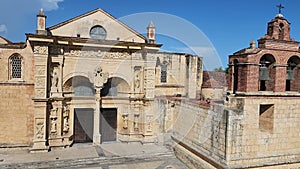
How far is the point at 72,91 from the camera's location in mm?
15547

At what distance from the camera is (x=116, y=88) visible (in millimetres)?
16875

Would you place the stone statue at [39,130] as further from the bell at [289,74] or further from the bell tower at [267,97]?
the bell at [289,74]

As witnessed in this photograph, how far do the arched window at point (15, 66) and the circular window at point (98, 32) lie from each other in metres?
4.66

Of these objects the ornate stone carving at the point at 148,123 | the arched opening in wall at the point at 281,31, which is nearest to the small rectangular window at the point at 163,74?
the ornate stone carving at the point at 148,123

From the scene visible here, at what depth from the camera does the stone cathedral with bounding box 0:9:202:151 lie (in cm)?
1419

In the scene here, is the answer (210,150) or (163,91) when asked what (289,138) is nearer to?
(210,150)

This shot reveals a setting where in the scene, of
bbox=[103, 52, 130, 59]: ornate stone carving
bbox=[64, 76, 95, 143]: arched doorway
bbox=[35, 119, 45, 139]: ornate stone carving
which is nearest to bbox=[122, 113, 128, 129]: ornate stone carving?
bbox=[64, 76, 95, 143]: arched doorway

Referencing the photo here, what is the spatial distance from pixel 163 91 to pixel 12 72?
1118 centimetres

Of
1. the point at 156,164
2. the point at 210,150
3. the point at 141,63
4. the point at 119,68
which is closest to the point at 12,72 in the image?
the point at 119,68

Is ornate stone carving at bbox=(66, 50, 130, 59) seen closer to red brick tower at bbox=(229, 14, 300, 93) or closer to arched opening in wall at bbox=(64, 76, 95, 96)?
arched opening in wall at bbox=(64, 76, 95, 96)

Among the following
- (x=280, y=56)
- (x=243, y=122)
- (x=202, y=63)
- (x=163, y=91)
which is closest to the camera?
(x=243, y=122)

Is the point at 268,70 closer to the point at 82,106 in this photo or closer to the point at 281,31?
the point at 281,31

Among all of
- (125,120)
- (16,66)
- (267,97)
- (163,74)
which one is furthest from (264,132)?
→ (16,66)

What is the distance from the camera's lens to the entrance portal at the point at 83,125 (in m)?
16.0
